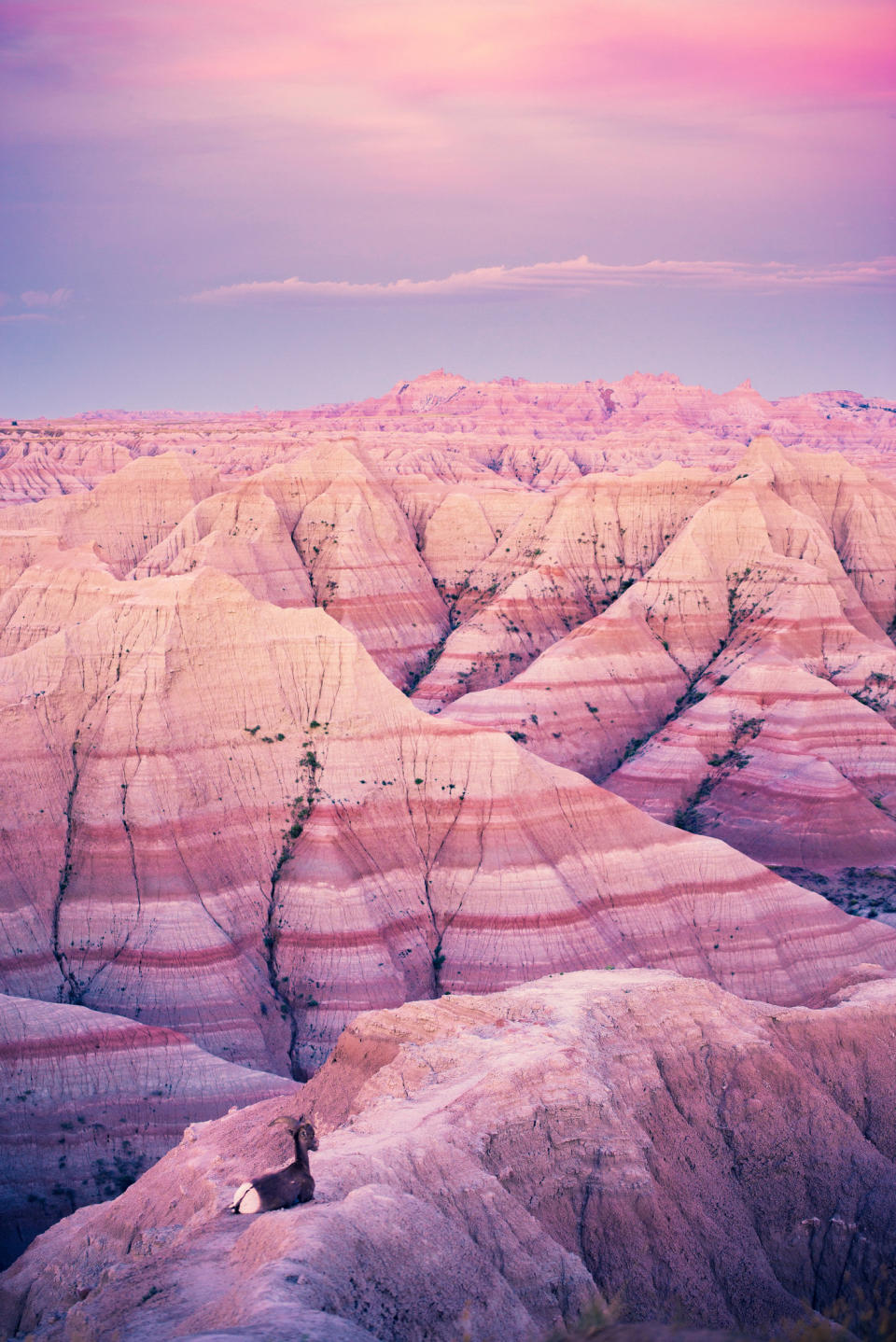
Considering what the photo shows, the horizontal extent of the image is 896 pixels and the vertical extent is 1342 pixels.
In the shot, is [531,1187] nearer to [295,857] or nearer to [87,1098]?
[87,1098]

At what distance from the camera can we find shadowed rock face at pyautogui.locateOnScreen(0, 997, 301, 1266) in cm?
3966

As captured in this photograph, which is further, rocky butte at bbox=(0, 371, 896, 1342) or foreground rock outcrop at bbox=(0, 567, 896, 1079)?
foreground rock outcrop at bbox=(0, 567, 896, 1079)

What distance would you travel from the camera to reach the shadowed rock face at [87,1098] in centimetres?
3966

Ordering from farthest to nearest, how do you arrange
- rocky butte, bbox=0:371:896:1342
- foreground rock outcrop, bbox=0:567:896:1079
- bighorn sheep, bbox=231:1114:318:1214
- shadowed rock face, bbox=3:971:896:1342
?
foreground rock outcrop, bbox=0:567:896:1079
rocky butte, bbox=0:371:896:1342
bighorn sheep, bbox=231:1114:318:1214
shadowed rock face, bbox=3:971:896:1342

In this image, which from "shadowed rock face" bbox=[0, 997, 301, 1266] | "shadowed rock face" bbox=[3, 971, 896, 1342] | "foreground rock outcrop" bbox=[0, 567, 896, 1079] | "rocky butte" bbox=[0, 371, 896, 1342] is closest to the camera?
"shadowed rock face" bbox=[3, 971, 896, 1342]

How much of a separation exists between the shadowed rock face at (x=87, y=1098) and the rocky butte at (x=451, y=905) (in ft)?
0.39

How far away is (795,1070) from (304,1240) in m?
16.7

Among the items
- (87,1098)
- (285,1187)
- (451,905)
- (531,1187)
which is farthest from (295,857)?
(285,1187)

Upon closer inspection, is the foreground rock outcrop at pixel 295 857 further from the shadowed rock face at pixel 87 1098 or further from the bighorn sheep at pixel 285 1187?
the bighorn sheep at pixel 285 1187

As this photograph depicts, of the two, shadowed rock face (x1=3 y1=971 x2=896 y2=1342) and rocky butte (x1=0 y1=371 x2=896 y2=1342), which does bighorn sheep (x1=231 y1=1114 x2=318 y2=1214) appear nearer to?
shadowed rock face (x1=3 y1=971 x2=896 y2=1342)

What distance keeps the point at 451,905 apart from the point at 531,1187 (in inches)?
1221

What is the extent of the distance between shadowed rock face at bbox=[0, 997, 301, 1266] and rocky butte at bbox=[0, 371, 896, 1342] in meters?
0.12

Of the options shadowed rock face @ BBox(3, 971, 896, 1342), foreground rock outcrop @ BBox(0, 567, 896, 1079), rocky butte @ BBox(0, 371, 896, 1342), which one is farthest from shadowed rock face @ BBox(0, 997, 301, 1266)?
shadowed rock face @ BBox(3, 971, 896, 1342)

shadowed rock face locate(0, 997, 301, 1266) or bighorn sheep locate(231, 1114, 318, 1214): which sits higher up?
bighorn sheep locate(231, 1114, 318, 1214)
